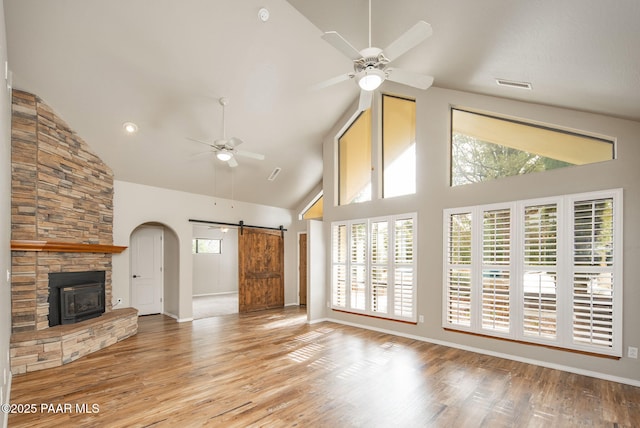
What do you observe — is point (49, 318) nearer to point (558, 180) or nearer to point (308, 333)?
point (308, 333)

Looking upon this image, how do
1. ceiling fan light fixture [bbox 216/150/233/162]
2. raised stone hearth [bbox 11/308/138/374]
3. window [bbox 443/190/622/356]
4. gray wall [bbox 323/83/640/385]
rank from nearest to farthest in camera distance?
gray wall [bbox 323/83/640/385], window [bbox 443/190/622/356], raised stone hearth [bbox 11/308/138/374], ceiling fan light fixture [bbox 216/150/233/162]

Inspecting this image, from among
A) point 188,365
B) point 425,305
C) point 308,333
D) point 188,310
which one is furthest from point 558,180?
point 188,310

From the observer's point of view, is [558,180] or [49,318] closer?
[558,180]

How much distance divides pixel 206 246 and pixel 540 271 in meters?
9.84

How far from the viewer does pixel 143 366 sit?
13.4 feet

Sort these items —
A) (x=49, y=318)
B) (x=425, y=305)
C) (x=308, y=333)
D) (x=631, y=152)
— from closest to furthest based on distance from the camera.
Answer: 1. (x=631, y=152)
2. (x=49, y=318)
3. (x=425, y=305)
4. (x=308, y=333)

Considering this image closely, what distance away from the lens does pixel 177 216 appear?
22.7 feet

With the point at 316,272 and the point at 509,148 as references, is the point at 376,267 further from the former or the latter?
the point at 509,148

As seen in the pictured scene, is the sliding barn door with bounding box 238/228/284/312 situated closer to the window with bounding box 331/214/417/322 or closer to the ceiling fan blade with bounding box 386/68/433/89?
the window with bounding box 331/214/417/322

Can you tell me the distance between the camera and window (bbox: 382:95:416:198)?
568 centimetres

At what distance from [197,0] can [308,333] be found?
17.5 ft

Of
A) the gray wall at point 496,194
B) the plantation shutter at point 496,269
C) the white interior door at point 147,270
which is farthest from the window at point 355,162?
the white interior door at point 147,270

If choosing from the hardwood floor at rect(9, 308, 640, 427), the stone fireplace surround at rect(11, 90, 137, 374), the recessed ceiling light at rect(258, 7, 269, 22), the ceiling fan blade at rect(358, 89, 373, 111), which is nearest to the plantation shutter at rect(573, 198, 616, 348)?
the hardwood floor at rect(9, 308, 640, 427)

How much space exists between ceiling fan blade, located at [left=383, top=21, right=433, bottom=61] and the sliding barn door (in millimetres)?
6131
